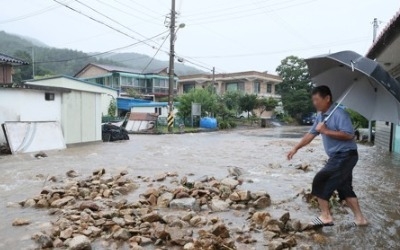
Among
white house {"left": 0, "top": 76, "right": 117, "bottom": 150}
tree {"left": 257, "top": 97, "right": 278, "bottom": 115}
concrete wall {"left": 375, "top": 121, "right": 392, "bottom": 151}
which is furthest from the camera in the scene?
tree {"left": 257, "top": 97, "right": 278, "bottom": 115}

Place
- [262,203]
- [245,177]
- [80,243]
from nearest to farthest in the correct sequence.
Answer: [80,243] → [262,203] → [245,177]

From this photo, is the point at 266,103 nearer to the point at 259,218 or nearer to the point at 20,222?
the point at 259,218

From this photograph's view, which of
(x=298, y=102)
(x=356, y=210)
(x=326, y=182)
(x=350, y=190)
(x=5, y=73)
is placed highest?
(x=5, y=73)

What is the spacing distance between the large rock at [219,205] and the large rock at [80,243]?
Result: 2046 mm

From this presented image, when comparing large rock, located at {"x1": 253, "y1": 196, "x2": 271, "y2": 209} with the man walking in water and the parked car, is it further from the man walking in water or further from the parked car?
the parked car

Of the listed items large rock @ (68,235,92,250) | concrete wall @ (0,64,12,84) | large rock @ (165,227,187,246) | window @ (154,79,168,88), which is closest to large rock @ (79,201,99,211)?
large rock @ (68,235,92,250)

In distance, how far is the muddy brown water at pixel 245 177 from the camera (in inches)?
164

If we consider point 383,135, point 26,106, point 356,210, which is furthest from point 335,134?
point 26,106

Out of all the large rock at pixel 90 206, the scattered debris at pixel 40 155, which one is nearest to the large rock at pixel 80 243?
the large rock at pixel 90 206

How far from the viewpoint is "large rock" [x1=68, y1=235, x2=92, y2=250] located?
11.9 ft

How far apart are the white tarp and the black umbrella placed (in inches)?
430

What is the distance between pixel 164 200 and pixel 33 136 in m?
9.26

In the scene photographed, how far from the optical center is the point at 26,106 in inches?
517

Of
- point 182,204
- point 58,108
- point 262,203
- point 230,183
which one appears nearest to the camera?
point 182,204
